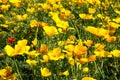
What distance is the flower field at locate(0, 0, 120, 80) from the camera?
2.36 meters

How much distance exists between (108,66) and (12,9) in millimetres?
1982

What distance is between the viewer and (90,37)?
11.0 ft

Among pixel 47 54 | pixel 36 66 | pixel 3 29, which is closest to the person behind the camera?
pixel 47 54

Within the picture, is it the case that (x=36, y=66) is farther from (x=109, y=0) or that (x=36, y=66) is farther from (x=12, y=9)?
(x=109, y=0)

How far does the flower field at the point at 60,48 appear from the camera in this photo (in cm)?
236

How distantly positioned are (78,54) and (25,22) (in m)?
2.12

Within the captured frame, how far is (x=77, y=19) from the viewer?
4.59 metres

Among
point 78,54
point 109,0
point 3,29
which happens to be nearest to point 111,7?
point 109,0

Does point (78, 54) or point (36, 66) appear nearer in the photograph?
point (78, 54)

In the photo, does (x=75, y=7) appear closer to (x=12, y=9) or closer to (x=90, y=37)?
(x=12, y=9)

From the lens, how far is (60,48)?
295cm

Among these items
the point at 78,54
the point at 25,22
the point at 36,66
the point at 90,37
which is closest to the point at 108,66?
the point at 90,37

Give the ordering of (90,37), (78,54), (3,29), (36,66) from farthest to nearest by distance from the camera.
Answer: (3,29) → (90,37) → (36,66) → (78,54)

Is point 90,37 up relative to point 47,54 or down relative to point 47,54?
down
